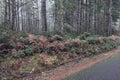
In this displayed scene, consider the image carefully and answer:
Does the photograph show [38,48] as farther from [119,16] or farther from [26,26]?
[26,26]

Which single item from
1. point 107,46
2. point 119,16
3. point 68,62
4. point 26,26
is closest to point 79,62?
point 68,62

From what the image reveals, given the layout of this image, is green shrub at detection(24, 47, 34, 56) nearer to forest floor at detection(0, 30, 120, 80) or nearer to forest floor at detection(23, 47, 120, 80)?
forest floor at detection(0, 30, 120, 80)

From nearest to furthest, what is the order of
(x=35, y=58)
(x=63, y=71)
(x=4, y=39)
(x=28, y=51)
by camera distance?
(x=63, y=71)
(x=35, y=58)
(x=28, y=51)
(x=4, y=39)

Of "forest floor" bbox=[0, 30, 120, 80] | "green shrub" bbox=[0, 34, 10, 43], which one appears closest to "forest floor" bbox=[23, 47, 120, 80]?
"forest floor" bbox=[0, 30, 120, 80]

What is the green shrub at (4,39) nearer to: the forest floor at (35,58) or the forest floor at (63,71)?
the forest floor at (35,58)

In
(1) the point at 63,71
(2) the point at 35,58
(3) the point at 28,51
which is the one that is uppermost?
(3) the point at 28,51

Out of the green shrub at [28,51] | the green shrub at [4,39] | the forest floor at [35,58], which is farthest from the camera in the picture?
the green shrub at [4,39]

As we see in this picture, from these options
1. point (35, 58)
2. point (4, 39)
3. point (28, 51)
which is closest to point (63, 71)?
point (35, 58)

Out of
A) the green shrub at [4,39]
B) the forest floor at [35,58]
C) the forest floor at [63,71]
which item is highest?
the green shrub at [4,39]

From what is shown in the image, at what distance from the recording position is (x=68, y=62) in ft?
38.7

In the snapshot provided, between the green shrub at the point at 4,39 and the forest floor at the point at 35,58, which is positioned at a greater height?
the green shrub at the point at 4,39

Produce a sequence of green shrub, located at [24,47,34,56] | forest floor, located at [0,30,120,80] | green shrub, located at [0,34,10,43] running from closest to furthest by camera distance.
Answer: forest floor, located at [0,30,120,80] → green shrub, located at [24,47,34,56] → green shrub, located at [0,34,10,43]

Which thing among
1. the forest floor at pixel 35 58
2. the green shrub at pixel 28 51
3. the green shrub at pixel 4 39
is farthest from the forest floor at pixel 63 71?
the green shrub at pixel 4 39

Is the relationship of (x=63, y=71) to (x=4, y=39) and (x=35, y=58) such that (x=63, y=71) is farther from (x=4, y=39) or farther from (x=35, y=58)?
(x=4, y=39)
